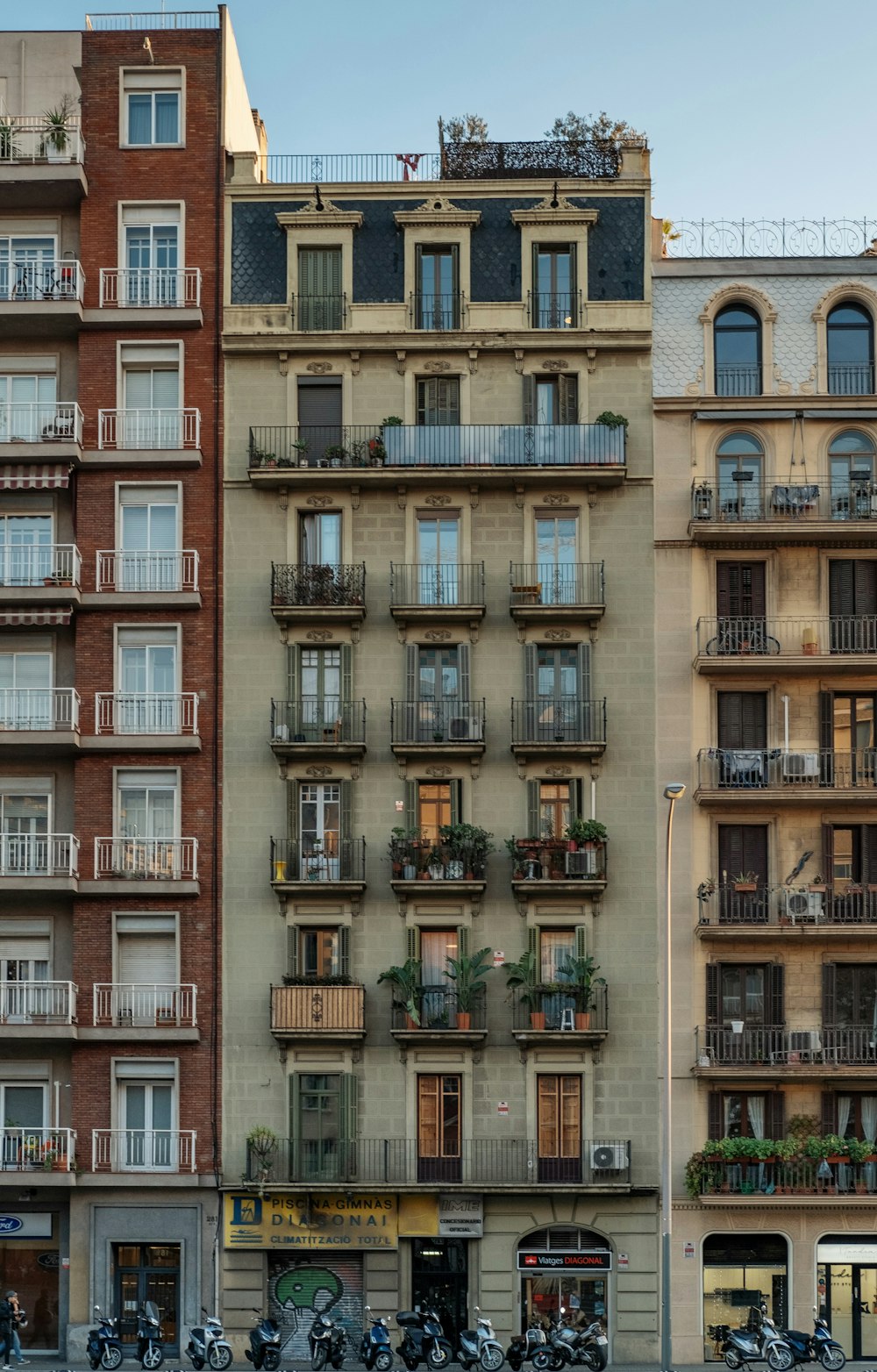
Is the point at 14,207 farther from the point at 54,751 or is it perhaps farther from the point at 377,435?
the point at 54,751

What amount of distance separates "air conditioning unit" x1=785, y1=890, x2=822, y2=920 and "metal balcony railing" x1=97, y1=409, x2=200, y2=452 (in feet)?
65.6

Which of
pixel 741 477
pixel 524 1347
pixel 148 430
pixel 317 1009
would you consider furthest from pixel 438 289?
pixel 524 1347

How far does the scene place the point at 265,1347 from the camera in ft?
155

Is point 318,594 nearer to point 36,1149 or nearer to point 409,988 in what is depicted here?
point 409,988

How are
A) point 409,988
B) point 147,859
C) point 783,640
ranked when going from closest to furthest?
point 409,988 → point 147,859 → point 783,640

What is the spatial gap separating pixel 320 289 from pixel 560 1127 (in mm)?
23590

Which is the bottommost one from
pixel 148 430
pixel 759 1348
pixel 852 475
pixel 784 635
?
pixel 759 1348

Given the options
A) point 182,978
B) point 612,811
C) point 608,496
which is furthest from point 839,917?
point 182,978

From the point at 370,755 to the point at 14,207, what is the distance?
60.3 feet

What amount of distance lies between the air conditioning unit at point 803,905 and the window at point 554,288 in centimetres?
1662

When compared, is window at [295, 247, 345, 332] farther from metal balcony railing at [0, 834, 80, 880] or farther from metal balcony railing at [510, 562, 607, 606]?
metal balcony railing at [0, 834, 80, 880]

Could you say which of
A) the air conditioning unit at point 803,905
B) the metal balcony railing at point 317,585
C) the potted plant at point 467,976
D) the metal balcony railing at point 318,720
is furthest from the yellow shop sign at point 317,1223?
the metal balcony railing at point 317,585

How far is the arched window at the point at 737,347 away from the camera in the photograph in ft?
177

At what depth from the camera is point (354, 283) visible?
53.9m
